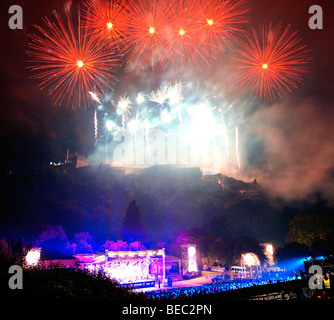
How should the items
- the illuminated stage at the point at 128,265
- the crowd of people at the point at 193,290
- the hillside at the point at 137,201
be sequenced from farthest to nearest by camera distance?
the hillside at the point at 137,201
the illuminated stage at the point at 128,265
the crowd of people at the point at 193,290

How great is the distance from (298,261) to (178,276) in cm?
1798

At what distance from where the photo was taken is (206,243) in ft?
128

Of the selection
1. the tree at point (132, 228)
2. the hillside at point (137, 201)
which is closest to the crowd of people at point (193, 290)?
the tree at point (132, 228)

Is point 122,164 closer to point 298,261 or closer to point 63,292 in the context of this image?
point 298,261

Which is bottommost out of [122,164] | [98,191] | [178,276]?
[178,276]

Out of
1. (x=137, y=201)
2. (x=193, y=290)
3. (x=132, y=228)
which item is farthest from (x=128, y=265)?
A: (x=137, y=201)

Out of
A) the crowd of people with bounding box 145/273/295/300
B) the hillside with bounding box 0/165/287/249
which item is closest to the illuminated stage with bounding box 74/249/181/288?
the crowd of people with bounding box 145/273/295/300

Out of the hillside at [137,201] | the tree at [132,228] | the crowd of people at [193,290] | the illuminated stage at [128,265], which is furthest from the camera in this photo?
the hillside at [137,201]

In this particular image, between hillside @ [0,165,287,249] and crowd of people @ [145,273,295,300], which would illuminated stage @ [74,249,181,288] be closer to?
crowd of people @ [145,273,295,300]

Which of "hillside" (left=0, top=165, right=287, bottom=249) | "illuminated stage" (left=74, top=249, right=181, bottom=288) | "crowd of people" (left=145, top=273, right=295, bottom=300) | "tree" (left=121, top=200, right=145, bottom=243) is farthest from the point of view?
"hillside" (left=0, top=165, right=287, bottom=249)

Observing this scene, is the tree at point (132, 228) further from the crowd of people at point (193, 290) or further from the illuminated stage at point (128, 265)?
the crowd of people at point (193, 290)

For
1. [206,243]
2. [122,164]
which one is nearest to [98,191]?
[122,164]
